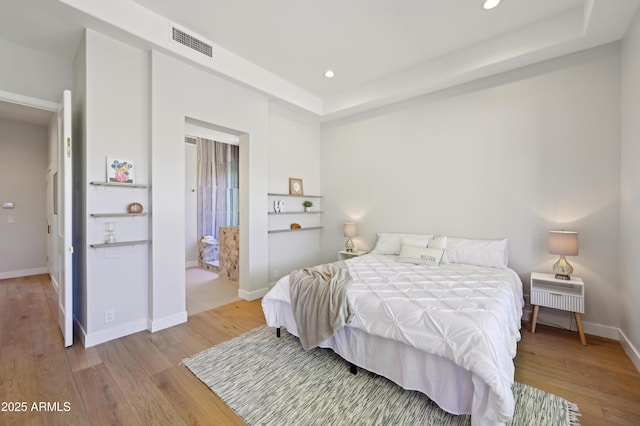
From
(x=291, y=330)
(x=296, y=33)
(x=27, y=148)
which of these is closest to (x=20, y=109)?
(x=27, y=148)

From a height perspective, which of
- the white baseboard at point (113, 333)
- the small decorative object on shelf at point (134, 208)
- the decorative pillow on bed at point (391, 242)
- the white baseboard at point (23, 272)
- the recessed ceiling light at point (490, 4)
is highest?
the recessed ceiling light at point (490, 4)

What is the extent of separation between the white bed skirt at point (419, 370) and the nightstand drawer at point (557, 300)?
69.8 inches

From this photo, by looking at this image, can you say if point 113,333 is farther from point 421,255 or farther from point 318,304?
point 421,255

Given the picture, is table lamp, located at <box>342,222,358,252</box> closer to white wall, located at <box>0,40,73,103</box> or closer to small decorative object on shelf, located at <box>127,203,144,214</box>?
small decorative object on shelf, located at <box>127,203,144,214</box>

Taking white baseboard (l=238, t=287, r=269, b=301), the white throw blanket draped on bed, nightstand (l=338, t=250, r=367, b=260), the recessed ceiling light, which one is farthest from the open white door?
the recessed ceiling light

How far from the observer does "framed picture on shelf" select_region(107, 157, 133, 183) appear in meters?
2.65

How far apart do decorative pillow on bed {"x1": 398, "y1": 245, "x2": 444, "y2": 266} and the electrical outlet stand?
3.20 m

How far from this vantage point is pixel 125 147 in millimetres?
2766

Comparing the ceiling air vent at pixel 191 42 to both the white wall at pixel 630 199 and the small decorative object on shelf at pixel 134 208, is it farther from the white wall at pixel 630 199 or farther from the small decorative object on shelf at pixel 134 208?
the white wall at pixel 630 199

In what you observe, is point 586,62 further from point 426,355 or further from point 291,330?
point 291,330

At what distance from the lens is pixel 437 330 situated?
1.70 m

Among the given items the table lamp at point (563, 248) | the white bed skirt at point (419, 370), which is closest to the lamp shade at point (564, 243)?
the table lamp at point (563, 248)

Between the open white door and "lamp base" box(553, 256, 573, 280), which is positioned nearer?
the open white door

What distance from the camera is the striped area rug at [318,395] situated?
170 centimetres
